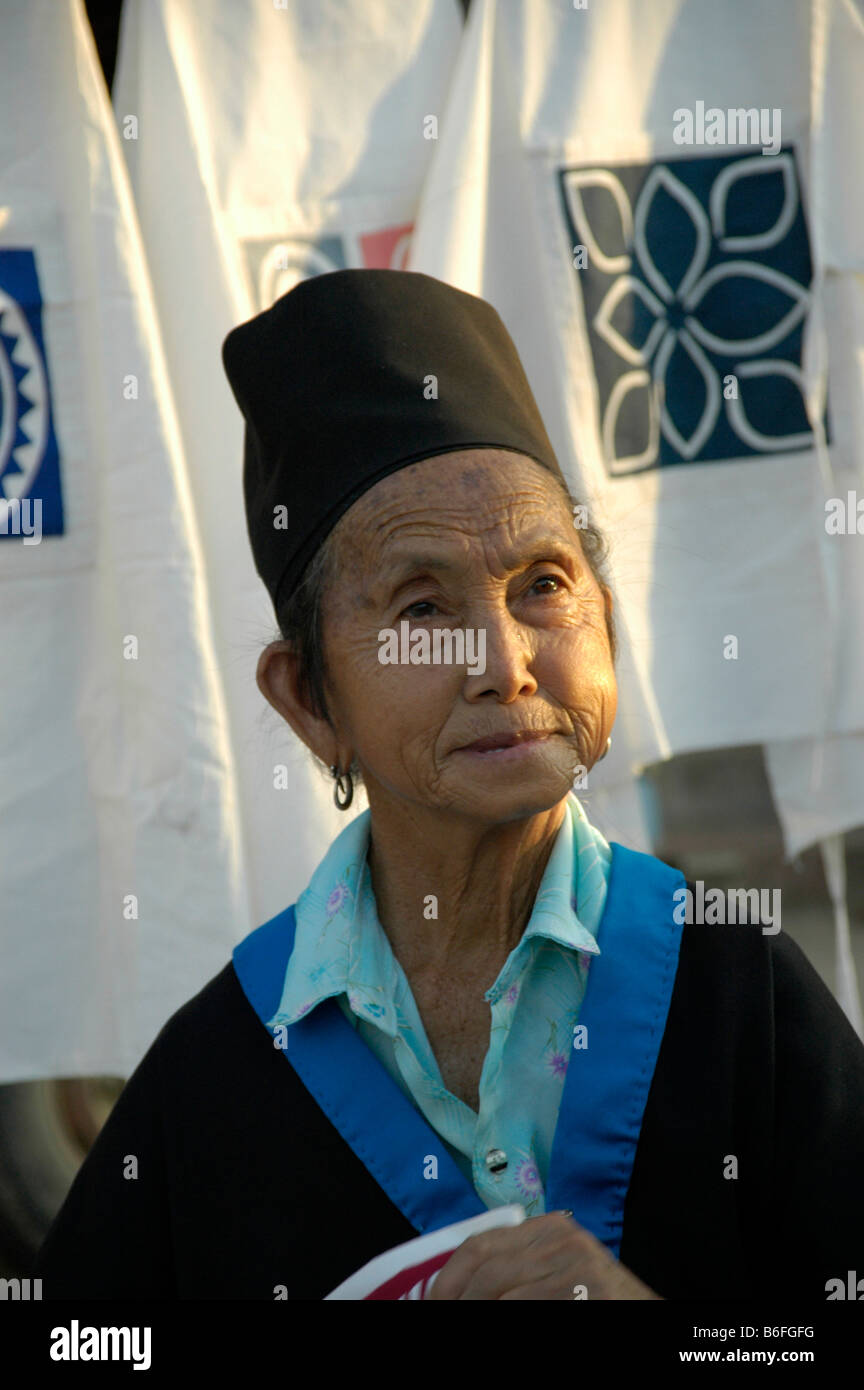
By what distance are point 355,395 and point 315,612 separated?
225 mm

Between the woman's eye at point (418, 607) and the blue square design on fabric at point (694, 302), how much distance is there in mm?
961

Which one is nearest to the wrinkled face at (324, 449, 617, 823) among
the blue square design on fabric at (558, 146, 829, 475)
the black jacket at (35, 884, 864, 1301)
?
the black jacket at (35, 884, 864, 1301)

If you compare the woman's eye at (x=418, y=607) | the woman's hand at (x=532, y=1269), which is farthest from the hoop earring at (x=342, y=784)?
the woman's hand at (x=532, y=1269)

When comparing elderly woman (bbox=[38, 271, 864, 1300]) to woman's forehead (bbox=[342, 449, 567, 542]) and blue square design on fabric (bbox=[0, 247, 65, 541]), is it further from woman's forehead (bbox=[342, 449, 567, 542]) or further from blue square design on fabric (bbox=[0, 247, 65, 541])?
blue square design on fabric (bbox=[0, 247, 65, 541])

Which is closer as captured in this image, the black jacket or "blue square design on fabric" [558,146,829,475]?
the black jacket

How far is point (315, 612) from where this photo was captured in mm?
1340

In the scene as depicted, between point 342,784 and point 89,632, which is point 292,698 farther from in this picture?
point 89,632

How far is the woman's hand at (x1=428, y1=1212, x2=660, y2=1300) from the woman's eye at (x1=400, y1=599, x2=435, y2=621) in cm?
56

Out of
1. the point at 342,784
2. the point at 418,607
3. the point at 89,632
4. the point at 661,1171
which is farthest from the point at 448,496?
the point at 89,632

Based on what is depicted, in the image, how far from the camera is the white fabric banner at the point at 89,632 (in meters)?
2.01

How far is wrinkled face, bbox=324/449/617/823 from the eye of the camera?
1227mm

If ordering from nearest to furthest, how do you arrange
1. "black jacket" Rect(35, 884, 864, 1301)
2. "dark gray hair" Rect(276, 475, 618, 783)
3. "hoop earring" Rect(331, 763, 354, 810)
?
"black jacket" Rect(35, 884, 864, 1301)
"dark gray hair" Rect(276, 475, 618, 783)
"hoop earring" Rect(331, 763, 354, 810)

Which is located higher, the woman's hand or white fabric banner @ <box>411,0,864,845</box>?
white fabric banner @ <box>411,0,864,845</box>
